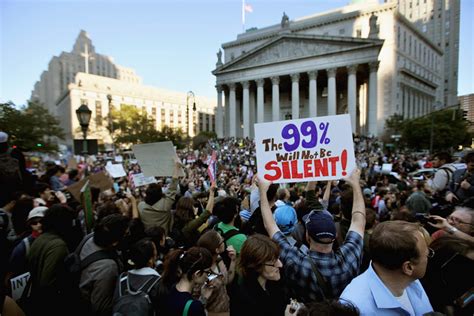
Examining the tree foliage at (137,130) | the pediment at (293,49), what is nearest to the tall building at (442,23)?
the pediment at (293,49)

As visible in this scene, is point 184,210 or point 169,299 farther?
point 184,210

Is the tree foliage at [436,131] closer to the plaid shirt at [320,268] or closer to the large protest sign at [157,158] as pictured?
the large protest sign at [157,158]

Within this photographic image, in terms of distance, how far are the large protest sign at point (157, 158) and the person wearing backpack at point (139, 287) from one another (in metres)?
3.45

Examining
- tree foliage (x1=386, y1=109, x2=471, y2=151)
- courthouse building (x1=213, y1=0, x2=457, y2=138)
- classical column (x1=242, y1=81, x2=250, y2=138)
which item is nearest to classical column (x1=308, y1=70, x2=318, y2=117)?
courthouse building (x1=213, y1=0, x2=457, y2=138)

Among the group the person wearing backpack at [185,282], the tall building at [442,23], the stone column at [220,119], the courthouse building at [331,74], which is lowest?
the person wearing backpack at [185,282]

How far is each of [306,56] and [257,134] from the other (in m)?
41.1

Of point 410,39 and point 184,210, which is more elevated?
point 410,39

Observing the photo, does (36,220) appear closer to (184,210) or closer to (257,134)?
(184,210)

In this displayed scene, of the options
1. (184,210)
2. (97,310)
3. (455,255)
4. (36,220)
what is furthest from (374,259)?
(36,220)

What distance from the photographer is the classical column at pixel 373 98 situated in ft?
118

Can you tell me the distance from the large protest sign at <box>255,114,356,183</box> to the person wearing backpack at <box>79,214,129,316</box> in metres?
1.78

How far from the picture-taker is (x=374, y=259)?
1.88 meters

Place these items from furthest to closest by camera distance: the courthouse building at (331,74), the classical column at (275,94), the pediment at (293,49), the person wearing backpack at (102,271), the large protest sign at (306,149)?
the classical column at (275,94) < the courthouse building at (331,74) < the pediment at (293,49) < the large protest sign at (306,149) < the person wearing backpack at (102,271)

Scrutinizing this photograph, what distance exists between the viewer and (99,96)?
7850 cm
